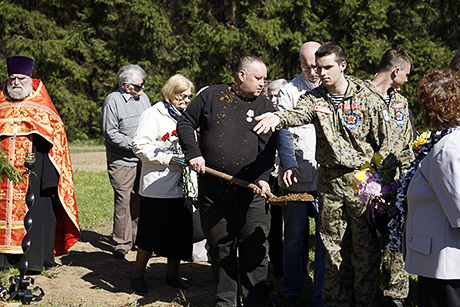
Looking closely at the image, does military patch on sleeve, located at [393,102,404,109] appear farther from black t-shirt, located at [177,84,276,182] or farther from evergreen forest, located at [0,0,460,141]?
evergreen forest, located at [0,0,460,141]

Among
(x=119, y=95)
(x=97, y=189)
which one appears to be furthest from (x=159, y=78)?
(x=119, y=95)

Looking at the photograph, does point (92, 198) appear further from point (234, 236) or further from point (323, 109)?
point (323, 109)

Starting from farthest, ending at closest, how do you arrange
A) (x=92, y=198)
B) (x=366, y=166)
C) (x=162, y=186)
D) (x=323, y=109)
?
(x=92, y=198)
(x=162, y=186)
(x=323, y=109)
(x=366, y=166)

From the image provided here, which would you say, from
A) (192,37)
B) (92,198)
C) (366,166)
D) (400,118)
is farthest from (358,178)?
(192,37)

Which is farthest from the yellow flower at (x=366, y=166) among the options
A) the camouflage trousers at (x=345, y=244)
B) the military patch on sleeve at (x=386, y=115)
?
the military patch on sleeve at (x=386, y=115)

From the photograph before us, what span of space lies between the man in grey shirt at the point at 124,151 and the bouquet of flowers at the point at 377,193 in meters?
3.68

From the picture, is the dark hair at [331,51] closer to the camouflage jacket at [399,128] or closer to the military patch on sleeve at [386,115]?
the camouflage jacket at [399,128]

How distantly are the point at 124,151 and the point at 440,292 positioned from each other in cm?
486

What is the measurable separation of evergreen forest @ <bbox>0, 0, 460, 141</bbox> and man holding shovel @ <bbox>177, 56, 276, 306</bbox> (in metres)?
16.4

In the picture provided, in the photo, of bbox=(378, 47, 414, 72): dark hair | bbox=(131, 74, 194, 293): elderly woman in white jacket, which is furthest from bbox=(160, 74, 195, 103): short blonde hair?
bbox=(378, 47, 414, 72): dark hair

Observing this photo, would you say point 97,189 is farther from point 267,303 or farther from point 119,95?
point 267,303

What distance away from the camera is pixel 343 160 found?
4.34 meters

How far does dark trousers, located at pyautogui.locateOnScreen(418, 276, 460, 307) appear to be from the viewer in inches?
124

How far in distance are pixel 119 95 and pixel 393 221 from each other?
4.56 metres
